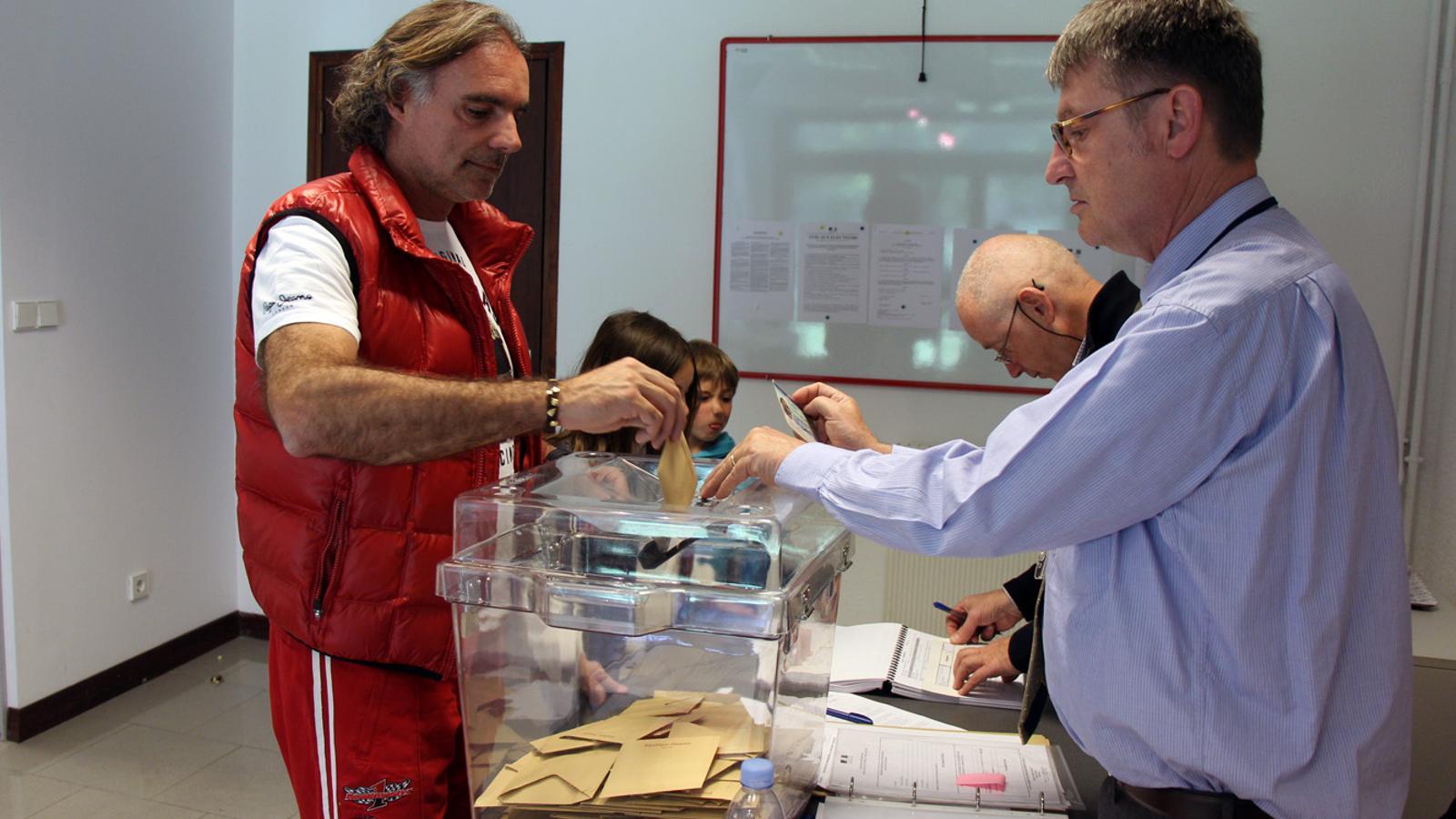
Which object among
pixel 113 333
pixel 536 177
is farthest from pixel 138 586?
pixel 536 177

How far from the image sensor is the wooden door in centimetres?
401

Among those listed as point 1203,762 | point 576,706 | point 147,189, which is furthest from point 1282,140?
point 147,189

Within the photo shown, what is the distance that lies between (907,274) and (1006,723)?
2245mm

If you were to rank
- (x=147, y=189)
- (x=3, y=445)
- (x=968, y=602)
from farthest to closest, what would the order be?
(x=147, y=189)
(x=3, y=445)
(x=968, y=602)

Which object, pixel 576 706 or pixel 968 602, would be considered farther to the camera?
pixel 968 602

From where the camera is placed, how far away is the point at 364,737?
1499 millimetres

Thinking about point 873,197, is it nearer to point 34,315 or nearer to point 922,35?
point 922,35

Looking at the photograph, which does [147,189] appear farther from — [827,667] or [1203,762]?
[1203,762]

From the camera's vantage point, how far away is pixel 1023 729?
154cm

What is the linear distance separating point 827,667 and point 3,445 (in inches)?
122

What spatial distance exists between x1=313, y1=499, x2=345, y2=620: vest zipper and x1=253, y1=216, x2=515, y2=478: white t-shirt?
0.79 feet

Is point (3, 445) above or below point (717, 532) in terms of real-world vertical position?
below

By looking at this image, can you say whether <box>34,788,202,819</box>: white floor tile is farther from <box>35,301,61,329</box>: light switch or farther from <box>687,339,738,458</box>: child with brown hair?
<box>687,339,738,458</box>: child with brown hair

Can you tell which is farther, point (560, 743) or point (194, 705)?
point (194, 705)
